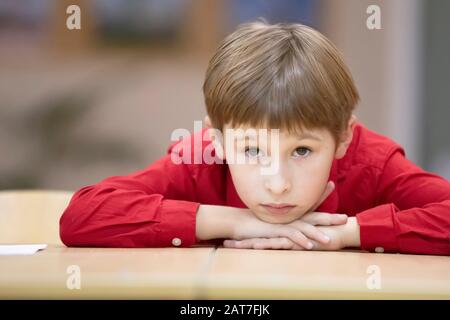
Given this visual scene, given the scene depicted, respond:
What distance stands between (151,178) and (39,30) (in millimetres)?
2364

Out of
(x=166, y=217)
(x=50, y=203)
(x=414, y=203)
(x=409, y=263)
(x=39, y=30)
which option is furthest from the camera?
(x=39, y=30)

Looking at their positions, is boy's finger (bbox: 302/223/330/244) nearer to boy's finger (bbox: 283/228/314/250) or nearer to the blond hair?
boy's finger (bbox: 283/228/314/250)

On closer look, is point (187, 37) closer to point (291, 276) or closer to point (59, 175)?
point (59, 175)

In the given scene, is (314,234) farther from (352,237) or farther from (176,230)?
(176,230)

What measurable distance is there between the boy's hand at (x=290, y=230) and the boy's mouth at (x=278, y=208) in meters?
0.02

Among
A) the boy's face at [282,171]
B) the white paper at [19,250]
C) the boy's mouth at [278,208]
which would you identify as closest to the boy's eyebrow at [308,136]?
the boy's face at [282,171]

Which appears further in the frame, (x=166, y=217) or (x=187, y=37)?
(x=187, y=37)

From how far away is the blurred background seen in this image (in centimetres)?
333

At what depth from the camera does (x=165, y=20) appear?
339 centimetres

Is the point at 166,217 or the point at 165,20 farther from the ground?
the point at 165,20

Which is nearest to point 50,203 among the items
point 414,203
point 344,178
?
point 344,178

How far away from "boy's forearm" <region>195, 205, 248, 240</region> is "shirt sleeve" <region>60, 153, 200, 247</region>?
0.02m

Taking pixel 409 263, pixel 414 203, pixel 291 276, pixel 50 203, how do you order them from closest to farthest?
pixel 291 276 → pixel 409 263 → pixel 414 203 → pixel 50 203

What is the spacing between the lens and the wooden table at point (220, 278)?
0.68 m
